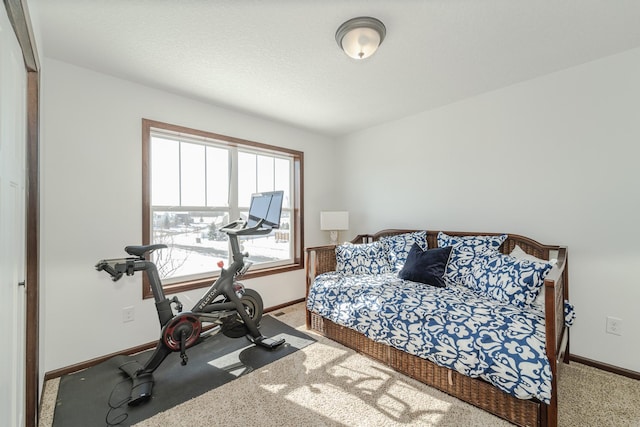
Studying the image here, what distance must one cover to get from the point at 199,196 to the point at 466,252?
8.85ft

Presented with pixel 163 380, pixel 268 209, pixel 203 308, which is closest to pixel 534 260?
pixel 268 209

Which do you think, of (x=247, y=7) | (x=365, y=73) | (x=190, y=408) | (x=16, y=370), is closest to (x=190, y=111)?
(x=247, y=7)

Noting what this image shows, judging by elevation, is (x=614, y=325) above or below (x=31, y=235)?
below

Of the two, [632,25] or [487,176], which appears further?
[487,176]

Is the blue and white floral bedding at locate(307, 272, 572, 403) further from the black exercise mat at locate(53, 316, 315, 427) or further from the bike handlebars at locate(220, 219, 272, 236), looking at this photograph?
the bike handlebars at locate(220, 219, 272, 236)

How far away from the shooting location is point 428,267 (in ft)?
8.12

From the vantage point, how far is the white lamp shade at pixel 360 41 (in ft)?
5.60

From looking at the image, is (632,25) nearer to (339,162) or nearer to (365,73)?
(365,73)

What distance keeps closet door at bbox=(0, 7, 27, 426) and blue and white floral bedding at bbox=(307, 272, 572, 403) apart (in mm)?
1942

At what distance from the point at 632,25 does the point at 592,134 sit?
0.72 meters

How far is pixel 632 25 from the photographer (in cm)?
177

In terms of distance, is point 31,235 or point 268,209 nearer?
point 31,235

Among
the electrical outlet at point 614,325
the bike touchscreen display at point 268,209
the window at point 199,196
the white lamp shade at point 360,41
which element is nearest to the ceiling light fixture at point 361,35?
the white lamp shade at point 360,41

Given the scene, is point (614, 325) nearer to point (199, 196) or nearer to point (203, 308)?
point (203, 308)
